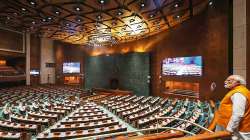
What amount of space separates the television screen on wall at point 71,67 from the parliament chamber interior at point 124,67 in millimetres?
154

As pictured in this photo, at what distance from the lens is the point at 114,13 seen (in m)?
12.2

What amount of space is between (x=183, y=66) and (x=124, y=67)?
7790 millimetres

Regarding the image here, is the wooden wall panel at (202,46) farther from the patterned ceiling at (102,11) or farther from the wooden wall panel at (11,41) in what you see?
the wooden wall panel at (11,41)

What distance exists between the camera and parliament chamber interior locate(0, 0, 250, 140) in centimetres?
677

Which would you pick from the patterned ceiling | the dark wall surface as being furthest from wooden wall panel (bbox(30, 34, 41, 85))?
the patterned ceiling

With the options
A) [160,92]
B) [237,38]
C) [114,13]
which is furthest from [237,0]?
[160,92]

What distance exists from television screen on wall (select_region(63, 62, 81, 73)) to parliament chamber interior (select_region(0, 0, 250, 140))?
154mm

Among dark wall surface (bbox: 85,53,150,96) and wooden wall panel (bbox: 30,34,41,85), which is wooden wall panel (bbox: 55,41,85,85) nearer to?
wooden wall panel (bbox: 30,34,41,85)

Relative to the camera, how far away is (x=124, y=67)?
21.5 m

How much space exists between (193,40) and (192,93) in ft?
15.1

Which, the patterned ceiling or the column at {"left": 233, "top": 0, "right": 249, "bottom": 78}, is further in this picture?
the patterned ceiling

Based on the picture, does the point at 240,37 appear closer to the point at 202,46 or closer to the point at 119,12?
the point at 202,46

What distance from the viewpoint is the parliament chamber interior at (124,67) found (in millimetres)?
6770

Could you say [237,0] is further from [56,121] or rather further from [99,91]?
[99,91]
